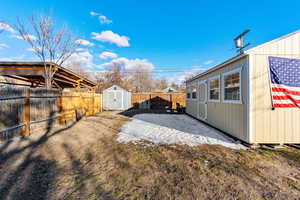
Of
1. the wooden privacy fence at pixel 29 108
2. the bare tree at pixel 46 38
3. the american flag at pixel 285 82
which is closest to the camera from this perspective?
the american flag at pixel 285 82

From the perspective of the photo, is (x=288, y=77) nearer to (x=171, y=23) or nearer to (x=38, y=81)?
(x=171, y=23)

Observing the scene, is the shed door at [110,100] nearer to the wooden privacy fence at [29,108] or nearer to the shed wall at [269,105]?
the wooden privacy fence at [29,108]

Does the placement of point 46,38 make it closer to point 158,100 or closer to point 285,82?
point 158,100

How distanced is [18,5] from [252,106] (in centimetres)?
1334

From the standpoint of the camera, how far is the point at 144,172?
238 centimetres

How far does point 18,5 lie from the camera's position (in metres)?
7.85

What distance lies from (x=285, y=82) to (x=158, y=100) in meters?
11.3

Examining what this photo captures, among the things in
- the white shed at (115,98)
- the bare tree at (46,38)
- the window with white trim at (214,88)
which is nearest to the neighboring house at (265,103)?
the window with white trim at (214,88)

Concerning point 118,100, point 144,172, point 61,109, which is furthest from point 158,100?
point 144,172

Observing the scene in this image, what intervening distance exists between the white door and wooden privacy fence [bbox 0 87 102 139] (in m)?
7.14

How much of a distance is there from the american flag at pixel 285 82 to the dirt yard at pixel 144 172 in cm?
131

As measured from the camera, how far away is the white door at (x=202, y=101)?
6605mm

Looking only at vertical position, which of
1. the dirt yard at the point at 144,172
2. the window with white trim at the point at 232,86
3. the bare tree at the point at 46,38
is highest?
the bare tree at the point at 46,38

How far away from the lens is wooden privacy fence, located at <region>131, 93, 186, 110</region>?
14.3m
